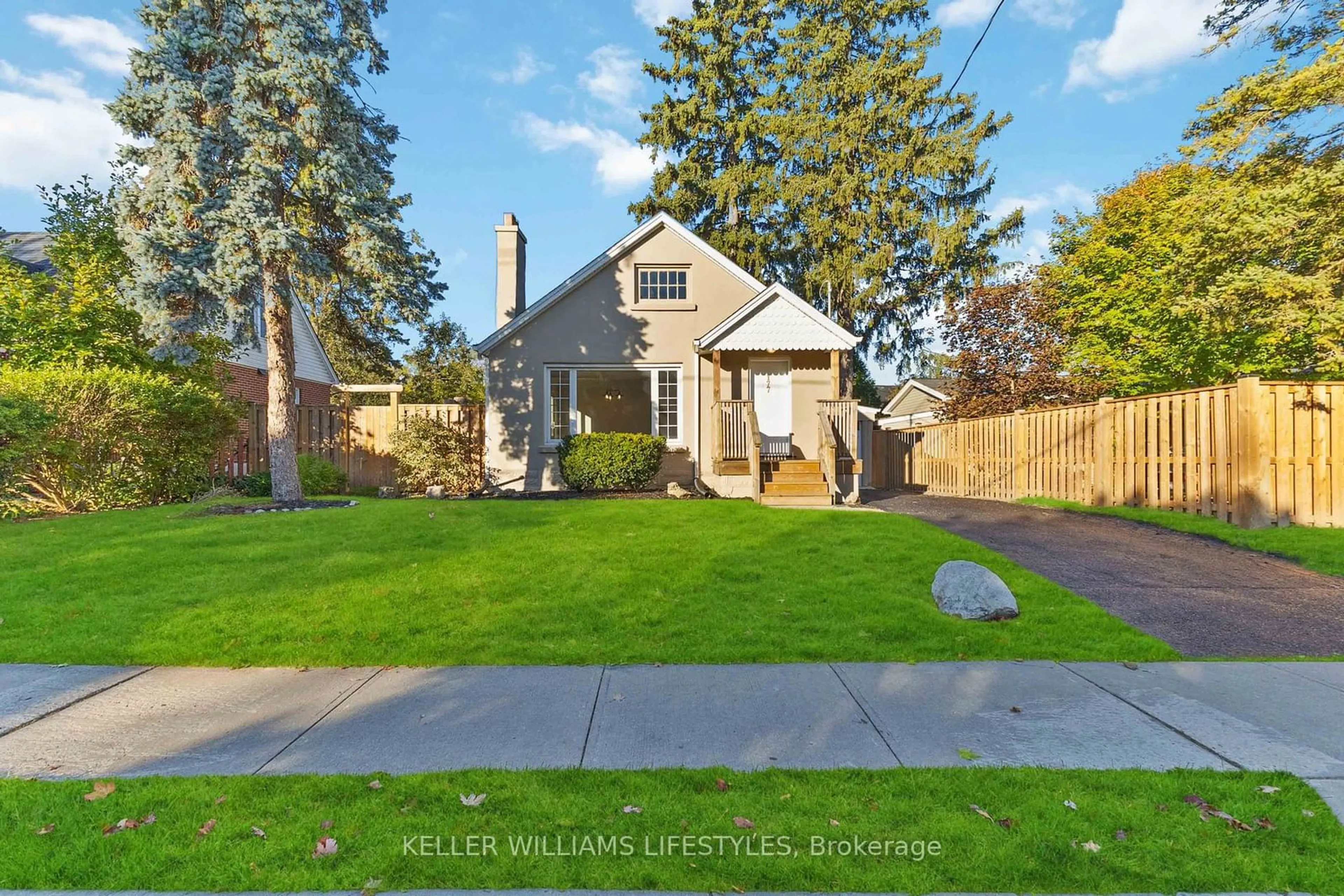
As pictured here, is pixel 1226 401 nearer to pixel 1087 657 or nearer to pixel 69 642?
pixel 1087 657

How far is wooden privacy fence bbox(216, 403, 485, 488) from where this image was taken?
15.1 metres

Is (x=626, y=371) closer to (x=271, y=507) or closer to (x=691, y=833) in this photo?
(x=271, y=507)

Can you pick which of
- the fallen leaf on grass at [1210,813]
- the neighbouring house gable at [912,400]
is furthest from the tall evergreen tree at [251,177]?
the neighbouring house gable at [912,400]

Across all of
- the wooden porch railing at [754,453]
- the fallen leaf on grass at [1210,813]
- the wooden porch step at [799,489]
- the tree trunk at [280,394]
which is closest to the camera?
the fallen leaf on grass at [1210,813]

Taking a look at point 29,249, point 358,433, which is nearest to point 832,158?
point 358,433

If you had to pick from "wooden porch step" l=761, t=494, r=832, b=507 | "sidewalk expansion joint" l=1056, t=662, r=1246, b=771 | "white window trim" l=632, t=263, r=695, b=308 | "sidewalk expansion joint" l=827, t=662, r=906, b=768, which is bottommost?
"sidewalk expansion joint" l=1056, t=662, r=1246, b=771

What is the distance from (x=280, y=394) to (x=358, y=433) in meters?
4.36

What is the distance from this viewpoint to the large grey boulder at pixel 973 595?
566 cm

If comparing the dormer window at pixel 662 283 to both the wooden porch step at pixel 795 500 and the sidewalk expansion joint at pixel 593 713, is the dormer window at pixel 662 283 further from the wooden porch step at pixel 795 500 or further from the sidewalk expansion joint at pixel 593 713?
the sidewalk expansion joint at pixel 593 713

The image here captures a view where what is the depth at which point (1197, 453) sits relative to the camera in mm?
9336

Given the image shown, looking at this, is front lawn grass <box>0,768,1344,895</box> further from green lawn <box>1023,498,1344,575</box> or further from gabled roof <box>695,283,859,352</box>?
gabled roof <box>695,283,859,352</box>

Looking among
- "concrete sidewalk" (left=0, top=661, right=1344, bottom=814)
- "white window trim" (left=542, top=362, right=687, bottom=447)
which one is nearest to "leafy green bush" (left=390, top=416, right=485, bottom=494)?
"white window trim" (left=542, top=362, right=687, bottom=447)

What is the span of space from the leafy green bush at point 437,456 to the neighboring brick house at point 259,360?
11.4 ft

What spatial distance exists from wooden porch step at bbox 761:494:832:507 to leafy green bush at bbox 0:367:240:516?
10.7 m
